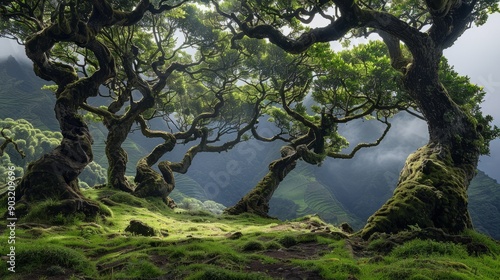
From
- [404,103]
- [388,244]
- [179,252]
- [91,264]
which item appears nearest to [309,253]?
[388,244]

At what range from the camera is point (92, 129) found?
126 meters

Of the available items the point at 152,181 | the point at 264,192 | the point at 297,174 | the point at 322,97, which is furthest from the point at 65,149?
the point at 297,174

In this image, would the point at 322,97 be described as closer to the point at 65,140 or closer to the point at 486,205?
the point at 65,140

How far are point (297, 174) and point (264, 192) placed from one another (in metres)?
123

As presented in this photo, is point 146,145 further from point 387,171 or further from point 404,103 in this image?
point 404,103

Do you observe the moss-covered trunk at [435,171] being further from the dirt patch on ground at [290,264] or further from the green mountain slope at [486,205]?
the green mountain slope at [486,205]

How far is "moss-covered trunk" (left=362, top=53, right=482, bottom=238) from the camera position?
11.3 metres

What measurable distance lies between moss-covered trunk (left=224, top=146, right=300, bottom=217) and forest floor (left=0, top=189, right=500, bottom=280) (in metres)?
10.6

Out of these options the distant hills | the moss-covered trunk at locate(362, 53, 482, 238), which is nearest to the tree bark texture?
the moss-covered trunk at locate(362, 53, 482, 238)

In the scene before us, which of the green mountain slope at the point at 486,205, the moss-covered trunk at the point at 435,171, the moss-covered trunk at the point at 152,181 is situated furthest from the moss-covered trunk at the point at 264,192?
the green mountain slope at the point at 486,205

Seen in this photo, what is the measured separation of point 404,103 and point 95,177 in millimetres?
78793

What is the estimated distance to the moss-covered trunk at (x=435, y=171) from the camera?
37.2ft

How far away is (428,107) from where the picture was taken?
1596cm

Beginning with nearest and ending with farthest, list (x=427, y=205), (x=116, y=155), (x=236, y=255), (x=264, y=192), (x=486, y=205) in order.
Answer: (x=236, y=255) → (x=427, y=205) → (x=116, y=155) → (x=264, y=192) → (x=486, y=205)
